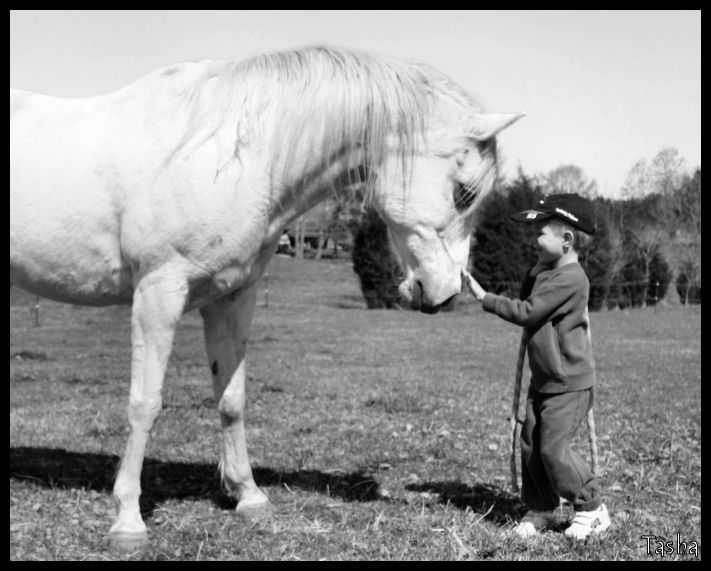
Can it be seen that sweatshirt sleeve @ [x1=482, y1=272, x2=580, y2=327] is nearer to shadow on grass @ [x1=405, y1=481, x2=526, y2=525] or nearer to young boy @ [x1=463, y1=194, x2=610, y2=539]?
young boy @ [x1=463, y1=194, x2=610, y2=539]

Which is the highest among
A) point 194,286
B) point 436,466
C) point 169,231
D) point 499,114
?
point 499,114

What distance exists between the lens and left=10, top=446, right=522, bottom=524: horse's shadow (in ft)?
15.2

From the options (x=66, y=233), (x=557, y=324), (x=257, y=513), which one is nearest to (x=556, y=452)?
(x=557, y=324)

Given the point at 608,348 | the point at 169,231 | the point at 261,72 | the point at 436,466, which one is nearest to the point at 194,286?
the point at 169,231

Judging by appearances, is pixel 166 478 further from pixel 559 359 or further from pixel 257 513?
pixel 559 359

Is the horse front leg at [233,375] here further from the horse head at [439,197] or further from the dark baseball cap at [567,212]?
the dark baseball cap at [567,212]

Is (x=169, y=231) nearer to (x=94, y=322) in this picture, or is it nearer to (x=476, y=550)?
(x=476, y=550)

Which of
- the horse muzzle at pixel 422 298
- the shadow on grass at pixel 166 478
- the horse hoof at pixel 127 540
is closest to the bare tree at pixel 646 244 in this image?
the shadow on grass at pixel 166 478

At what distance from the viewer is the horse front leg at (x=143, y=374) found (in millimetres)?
3787

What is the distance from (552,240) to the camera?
4012mm

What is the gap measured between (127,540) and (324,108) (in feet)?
7.83

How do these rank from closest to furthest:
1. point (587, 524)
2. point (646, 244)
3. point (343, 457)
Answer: point (587, 524), point (343, 457), point (646, 244)

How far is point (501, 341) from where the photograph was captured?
15.9m
